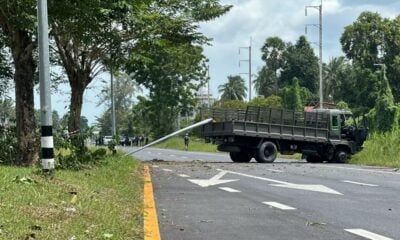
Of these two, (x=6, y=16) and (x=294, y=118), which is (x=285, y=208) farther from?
(x=294, y=118)

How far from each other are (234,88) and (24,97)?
106 meters

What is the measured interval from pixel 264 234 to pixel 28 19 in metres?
7.46

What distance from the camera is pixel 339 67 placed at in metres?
92.5

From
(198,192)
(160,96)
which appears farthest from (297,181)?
(160,96)

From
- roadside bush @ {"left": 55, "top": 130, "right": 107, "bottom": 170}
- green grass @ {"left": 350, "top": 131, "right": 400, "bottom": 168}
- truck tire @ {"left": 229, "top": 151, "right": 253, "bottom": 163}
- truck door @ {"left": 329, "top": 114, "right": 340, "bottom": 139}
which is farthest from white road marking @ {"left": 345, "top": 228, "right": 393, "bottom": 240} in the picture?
truck door @ {"left": 329, "top": 114, "right": 340, "bottom": 139}

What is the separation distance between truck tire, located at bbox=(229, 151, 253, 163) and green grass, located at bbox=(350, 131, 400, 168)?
486cm

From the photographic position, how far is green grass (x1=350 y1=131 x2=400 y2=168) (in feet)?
85.9

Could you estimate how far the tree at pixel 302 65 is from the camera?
9406 centimetres

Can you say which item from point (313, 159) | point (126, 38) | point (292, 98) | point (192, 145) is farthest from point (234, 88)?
point (126, 38)

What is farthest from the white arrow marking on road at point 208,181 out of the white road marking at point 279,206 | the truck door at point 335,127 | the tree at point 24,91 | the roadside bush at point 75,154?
the truck door at point 335,127

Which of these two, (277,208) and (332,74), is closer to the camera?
(277,208)

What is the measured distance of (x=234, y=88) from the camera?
394 feet

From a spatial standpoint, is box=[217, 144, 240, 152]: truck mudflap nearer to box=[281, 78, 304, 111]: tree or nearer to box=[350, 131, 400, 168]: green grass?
box=[350, 131, 400, 168]: green grass

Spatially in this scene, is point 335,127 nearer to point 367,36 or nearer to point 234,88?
point 367,36
